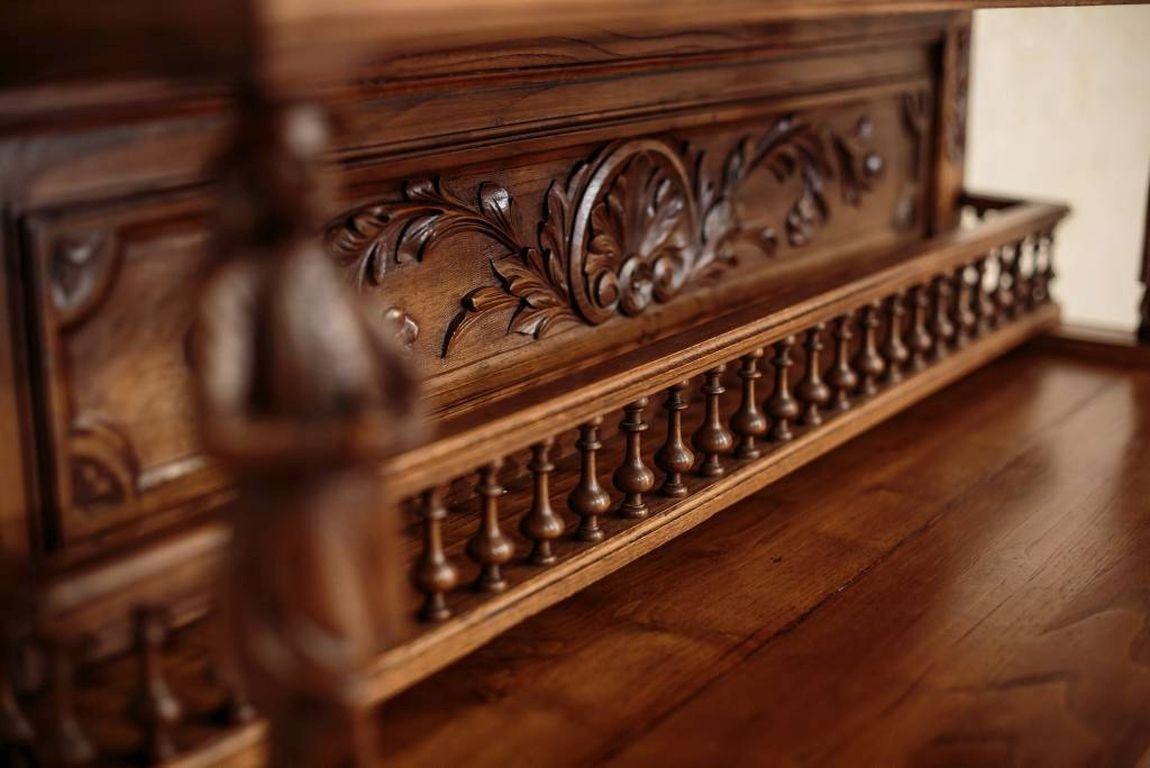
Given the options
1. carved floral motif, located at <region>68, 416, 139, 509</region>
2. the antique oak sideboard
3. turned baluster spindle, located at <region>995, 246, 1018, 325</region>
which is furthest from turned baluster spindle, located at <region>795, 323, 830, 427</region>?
carved floral motif, located at <region>68, 416, 139, 509</region>

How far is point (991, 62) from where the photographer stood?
3635 millimetres

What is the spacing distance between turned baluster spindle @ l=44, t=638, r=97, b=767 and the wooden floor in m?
0.27

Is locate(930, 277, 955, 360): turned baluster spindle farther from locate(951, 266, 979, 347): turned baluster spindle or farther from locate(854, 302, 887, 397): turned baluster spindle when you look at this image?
locate(854, 302, 887, 397): turned baluster spindle

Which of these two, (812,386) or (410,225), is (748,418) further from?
(410,225)

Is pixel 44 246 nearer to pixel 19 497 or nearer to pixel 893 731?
pixel 19 497

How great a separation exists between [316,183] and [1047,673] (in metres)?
0.90

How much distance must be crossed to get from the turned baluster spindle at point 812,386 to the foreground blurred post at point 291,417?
1015 millimetres

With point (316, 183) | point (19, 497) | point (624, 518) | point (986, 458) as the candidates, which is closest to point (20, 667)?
point (19, 497)

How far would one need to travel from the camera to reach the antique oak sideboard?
807 mm

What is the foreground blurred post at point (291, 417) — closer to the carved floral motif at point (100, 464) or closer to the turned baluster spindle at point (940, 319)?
the carved floral motif at point (100, 464)

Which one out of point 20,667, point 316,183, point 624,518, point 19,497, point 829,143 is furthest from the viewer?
point 829,143

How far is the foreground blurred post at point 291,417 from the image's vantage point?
79 cm

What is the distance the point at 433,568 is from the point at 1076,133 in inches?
111

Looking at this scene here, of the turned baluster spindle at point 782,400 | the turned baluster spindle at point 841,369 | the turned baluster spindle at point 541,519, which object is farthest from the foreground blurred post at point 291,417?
the turned baluster spindle at point 841,369
